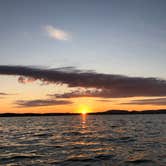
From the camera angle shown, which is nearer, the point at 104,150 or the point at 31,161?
the point at 31,161

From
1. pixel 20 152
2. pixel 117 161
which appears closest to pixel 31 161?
pixel 20 152

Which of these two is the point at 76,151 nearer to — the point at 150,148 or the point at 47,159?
the point at 47,159

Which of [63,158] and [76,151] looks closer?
[63,158]

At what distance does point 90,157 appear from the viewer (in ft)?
88.6

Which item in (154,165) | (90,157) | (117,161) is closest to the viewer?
(154,165)

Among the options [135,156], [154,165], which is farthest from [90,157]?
[154,165]

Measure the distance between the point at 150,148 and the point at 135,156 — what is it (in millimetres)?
5215

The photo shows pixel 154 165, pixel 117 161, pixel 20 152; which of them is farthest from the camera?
pixel 20 152

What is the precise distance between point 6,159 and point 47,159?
4090mm

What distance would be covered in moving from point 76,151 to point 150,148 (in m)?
8.75

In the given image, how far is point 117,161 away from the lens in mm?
24828

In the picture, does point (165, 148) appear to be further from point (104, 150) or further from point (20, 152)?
point (20, 152)

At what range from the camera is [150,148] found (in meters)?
31.6

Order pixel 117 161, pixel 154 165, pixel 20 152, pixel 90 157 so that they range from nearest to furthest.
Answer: pixel 154 165 < pixel 117 161 < pixel 90 157 < pixel 20 152
